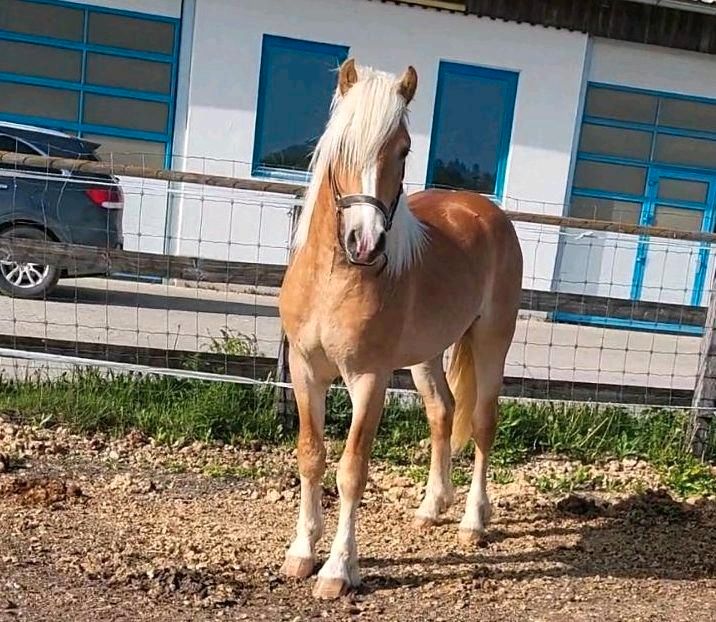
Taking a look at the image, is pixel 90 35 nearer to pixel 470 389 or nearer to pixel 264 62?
pixel 264 62

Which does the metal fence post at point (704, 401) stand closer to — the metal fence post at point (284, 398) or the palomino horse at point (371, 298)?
the palomino horse at point (371, 298)

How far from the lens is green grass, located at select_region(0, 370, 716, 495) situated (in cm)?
507

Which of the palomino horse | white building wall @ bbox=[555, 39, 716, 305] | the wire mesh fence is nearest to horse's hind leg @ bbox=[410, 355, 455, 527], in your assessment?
the palomino horse

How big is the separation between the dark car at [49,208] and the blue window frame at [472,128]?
5.01 m

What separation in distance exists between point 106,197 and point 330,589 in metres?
6.78

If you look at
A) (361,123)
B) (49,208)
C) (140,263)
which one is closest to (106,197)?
(49,208)

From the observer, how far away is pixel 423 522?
4.18 m

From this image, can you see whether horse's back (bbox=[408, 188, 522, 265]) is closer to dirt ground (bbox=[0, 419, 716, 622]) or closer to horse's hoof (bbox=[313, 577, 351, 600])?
dirt ground (bbox=[0, 419, 716, 622])

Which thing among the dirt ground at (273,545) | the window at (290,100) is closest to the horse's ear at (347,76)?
the dirt ground at (273,545)

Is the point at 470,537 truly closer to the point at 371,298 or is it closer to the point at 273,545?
the point at 273,545

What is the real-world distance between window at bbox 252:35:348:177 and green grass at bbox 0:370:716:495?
6475mm

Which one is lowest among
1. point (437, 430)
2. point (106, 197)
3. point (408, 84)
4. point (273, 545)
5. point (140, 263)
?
point (273, 545)

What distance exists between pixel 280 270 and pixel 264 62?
6804 mm

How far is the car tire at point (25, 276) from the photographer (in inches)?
326
